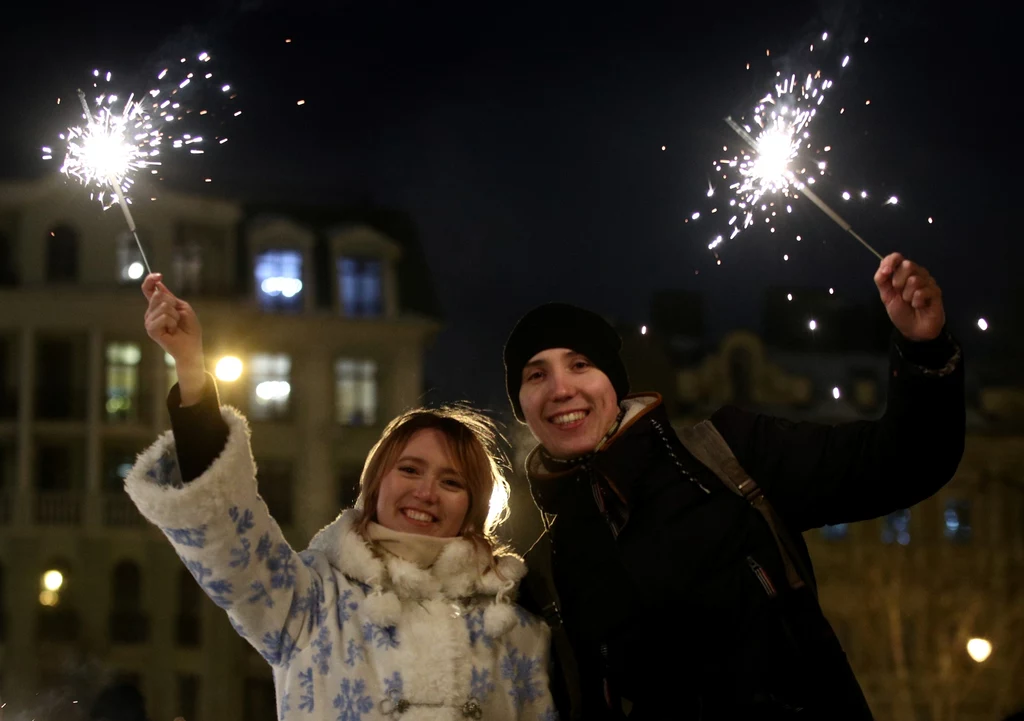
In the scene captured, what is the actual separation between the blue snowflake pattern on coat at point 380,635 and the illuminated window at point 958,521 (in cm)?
1683

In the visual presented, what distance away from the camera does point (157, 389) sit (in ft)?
48.6

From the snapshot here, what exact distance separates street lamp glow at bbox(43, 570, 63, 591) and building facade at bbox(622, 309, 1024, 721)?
343 inches

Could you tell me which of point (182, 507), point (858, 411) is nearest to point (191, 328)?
point (182, 507)

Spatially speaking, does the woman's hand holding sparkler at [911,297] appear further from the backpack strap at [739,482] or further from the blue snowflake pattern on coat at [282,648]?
the blue snowflake pattern on coat at [282,648]

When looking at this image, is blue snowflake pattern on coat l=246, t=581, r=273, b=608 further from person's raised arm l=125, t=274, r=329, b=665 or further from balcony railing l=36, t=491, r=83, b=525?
balcony railing l=36, t=491, r=83, b=525

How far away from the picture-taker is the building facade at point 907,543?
16.1 m

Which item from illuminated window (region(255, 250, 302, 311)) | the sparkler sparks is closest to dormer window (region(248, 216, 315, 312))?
illuminated window (region(255, 250, 302, 311))

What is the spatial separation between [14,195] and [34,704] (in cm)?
692

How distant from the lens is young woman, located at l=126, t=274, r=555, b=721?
2.29 meters

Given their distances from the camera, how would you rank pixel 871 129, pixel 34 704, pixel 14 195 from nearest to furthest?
pixel 871 129 → pixel 34 704 → pixel 14 195

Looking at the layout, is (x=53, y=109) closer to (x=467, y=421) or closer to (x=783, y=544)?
(x=467, y=421)

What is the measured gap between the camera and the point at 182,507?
2229mm

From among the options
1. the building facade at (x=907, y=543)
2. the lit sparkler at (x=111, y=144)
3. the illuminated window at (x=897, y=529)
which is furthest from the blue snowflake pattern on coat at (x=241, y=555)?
the illuminated window at (x=897, y=529)

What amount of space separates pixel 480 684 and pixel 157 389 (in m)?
13.2
